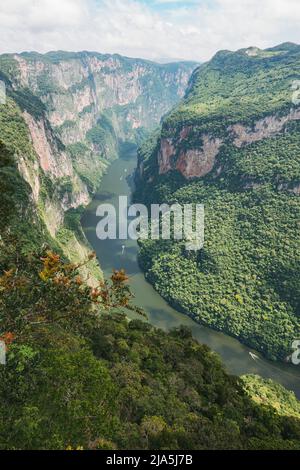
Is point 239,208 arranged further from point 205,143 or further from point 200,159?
point 205,143

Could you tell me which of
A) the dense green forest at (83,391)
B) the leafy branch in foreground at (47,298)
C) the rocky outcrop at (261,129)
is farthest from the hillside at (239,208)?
the leafy branch in foreground at (47,298)

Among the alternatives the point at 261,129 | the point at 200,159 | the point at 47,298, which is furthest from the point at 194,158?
the point at 47,298

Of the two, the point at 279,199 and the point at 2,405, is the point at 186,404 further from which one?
the point at 279,199

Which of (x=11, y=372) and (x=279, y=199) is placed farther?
(x=279, y=199)

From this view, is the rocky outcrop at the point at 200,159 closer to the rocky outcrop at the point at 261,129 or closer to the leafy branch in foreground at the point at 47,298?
the rocky outcrop at the point at 261,129

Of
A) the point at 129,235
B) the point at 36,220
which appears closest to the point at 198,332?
the point at 36,220

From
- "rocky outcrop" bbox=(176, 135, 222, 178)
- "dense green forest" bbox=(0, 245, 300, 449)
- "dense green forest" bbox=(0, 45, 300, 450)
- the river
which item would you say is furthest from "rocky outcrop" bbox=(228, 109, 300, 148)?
"dense green forest" bbox=(0, 245, 300, 449)
